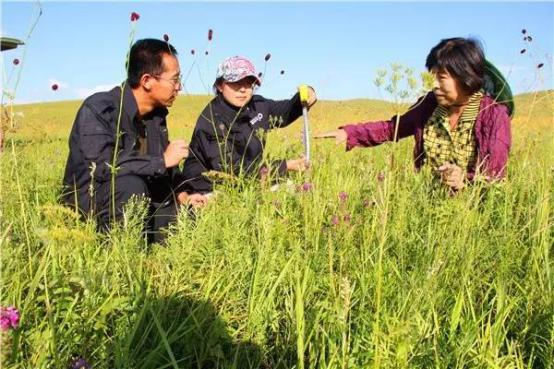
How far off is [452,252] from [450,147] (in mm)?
1682

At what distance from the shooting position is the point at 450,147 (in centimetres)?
351

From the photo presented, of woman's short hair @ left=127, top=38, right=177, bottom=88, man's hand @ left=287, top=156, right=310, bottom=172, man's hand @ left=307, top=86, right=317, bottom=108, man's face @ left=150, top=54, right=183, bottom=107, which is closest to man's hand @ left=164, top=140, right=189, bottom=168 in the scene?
man's face @ left=150, top=54, right=183, bottom=107

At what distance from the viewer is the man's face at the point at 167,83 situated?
3.29 meters

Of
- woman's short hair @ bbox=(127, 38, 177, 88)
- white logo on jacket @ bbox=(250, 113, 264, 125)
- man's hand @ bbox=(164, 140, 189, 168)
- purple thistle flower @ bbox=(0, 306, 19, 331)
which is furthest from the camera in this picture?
white logo on jacket @ bbox=(250, 113, 264, 125)

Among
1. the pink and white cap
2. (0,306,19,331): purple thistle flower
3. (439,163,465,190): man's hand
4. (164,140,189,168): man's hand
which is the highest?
the pink and white cap

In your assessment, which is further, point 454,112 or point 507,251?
point 454,112

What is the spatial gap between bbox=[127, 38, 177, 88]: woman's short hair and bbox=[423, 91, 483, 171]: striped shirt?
6.17ft

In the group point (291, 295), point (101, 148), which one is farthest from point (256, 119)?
point (291, 295)

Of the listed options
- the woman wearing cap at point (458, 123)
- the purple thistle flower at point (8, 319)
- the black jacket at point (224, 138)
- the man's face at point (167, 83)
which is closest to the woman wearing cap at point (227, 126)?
the black jacket at point (224, 138)

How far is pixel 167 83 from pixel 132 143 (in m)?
0.46

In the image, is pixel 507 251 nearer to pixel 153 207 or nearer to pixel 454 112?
pixel 454 112

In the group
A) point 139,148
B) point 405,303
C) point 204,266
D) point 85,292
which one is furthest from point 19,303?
point 139,148

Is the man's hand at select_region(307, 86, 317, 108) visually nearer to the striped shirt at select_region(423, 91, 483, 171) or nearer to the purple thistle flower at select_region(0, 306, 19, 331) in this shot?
the striped shirt at select_region(423, 91, 483, 171)

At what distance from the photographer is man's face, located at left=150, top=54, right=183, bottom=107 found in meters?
3.29
